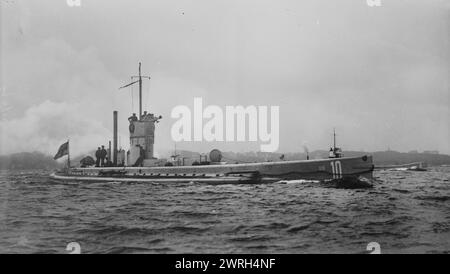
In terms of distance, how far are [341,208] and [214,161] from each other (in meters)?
19.2

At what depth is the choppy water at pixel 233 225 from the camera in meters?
11.8

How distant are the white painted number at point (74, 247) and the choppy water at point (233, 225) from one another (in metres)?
0.16

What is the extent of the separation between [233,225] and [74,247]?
5665 mm

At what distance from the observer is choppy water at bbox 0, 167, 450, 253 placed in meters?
11.8

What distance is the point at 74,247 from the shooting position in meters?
11.7

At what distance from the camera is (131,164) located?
4456 centimetres

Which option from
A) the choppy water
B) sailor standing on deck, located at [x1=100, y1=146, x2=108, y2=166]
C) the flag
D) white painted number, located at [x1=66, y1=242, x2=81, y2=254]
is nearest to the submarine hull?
the choppy water

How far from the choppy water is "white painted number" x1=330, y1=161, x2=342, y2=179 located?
7790mm

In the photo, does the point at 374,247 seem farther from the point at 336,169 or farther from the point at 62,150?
the point at 62,150

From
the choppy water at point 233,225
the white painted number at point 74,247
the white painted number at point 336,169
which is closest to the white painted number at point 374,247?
the choppy water at point 233,225

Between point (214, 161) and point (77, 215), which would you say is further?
point (214, 161)

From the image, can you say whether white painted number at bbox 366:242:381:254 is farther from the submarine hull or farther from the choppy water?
the submarine hull
